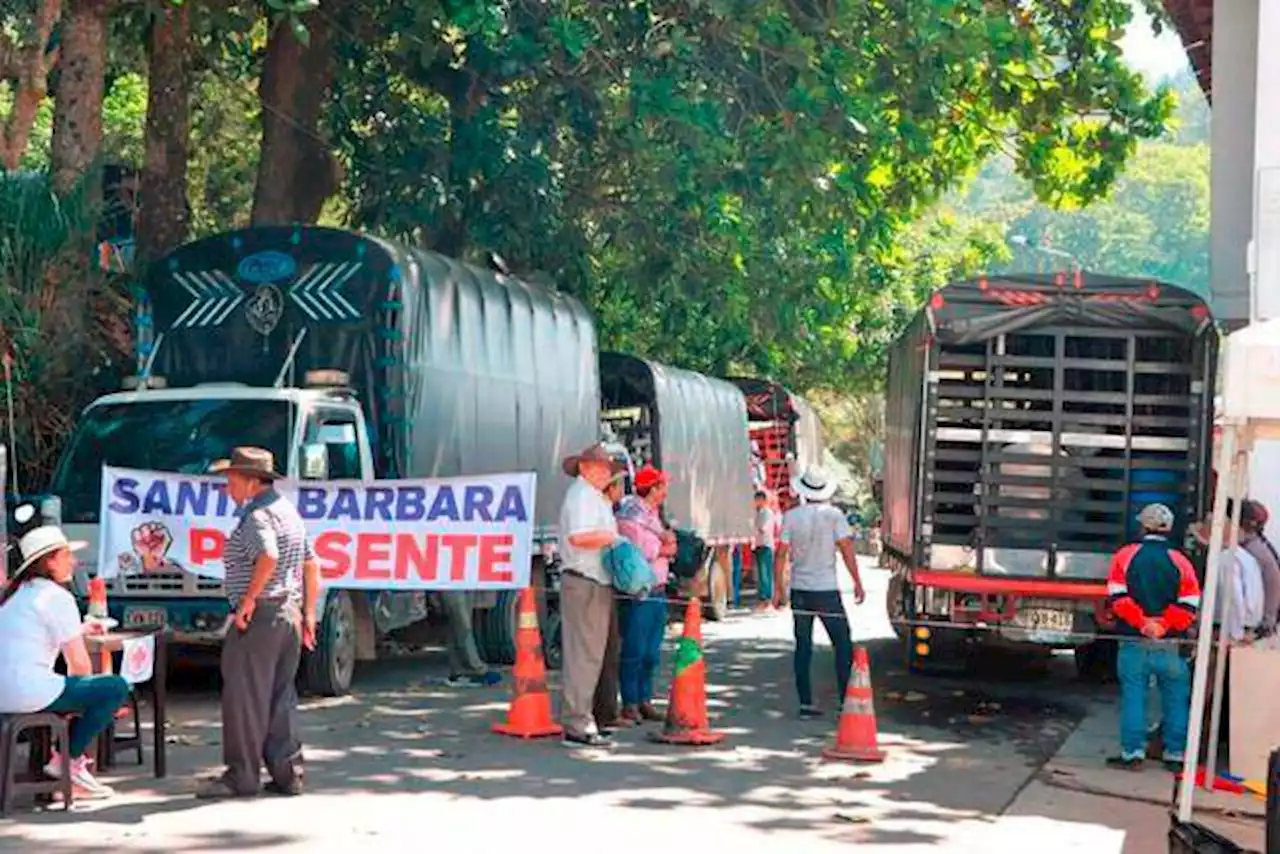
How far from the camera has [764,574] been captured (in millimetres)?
29906

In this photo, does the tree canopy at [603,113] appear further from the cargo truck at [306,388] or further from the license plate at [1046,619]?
the license plate at [1046,619]

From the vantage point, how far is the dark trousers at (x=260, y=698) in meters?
10.8

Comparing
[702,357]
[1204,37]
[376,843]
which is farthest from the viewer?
[702,357]

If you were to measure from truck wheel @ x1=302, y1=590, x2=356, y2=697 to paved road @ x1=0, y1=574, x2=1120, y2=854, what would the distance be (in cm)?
20

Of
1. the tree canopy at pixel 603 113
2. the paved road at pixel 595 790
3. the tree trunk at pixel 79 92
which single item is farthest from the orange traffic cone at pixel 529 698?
the tree trunk at pixel 79 92

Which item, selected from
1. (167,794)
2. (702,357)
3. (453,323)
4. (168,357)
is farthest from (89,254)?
(702,357)

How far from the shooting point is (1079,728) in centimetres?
1548

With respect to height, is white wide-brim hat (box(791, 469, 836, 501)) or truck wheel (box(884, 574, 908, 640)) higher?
white wide-brim hat (box(791, 469, 836, 501))

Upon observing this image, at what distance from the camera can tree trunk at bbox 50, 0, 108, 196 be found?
63.1 ft

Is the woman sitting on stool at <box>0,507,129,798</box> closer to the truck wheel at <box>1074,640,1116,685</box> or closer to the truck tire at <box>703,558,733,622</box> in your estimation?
the truck wheel at <box>1074,640,1116,685</box>

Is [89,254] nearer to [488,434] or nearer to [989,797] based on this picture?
[488,434]

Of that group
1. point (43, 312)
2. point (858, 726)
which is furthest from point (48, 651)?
point (43, 312)

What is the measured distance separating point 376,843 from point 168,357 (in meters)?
8.20

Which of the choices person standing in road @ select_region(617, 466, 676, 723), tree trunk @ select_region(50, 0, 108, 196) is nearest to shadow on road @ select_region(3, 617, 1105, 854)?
person standing in road @ select_region(617, 466, 676, 723)
